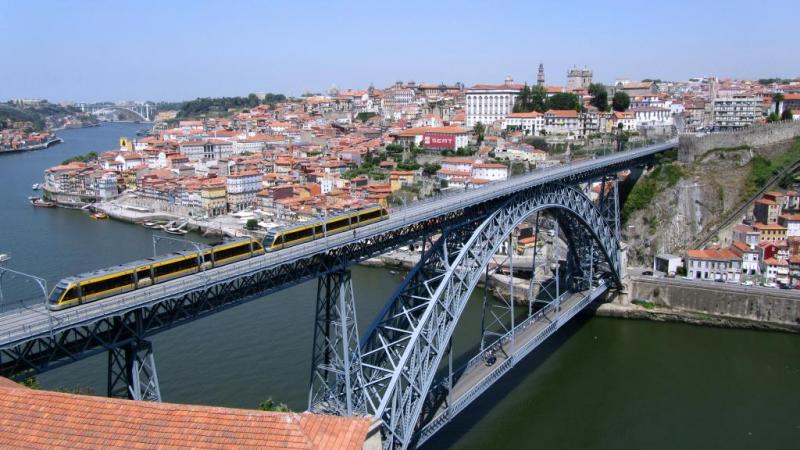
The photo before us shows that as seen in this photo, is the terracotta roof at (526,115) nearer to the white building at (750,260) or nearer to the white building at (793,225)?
the white building at (793,225)

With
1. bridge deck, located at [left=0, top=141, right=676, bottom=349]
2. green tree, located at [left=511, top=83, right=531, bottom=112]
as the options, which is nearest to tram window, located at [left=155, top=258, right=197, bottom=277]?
bridge deck, located at [left=0, top=141, right=676, bottom=349]

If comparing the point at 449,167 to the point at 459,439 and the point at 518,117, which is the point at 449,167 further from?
the point at 459,439

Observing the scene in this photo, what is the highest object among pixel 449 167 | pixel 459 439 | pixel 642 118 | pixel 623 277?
pixel 642 118

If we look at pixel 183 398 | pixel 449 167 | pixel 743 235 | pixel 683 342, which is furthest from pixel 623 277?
pixel 449 167

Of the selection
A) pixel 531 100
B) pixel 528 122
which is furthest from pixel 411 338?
pixel 531 100

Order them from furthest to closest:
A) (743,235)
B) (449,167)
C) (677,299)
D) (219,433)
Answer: (449,167)
(743,235)
(677,299)
(219,433)

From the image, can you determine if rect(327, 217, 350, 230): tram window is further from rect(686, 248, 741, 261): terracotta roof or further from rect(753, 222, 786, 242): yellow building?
rect(753, 222, 786, 242): yellow building

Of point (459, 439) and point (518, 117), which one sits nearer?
point (459, 439)
